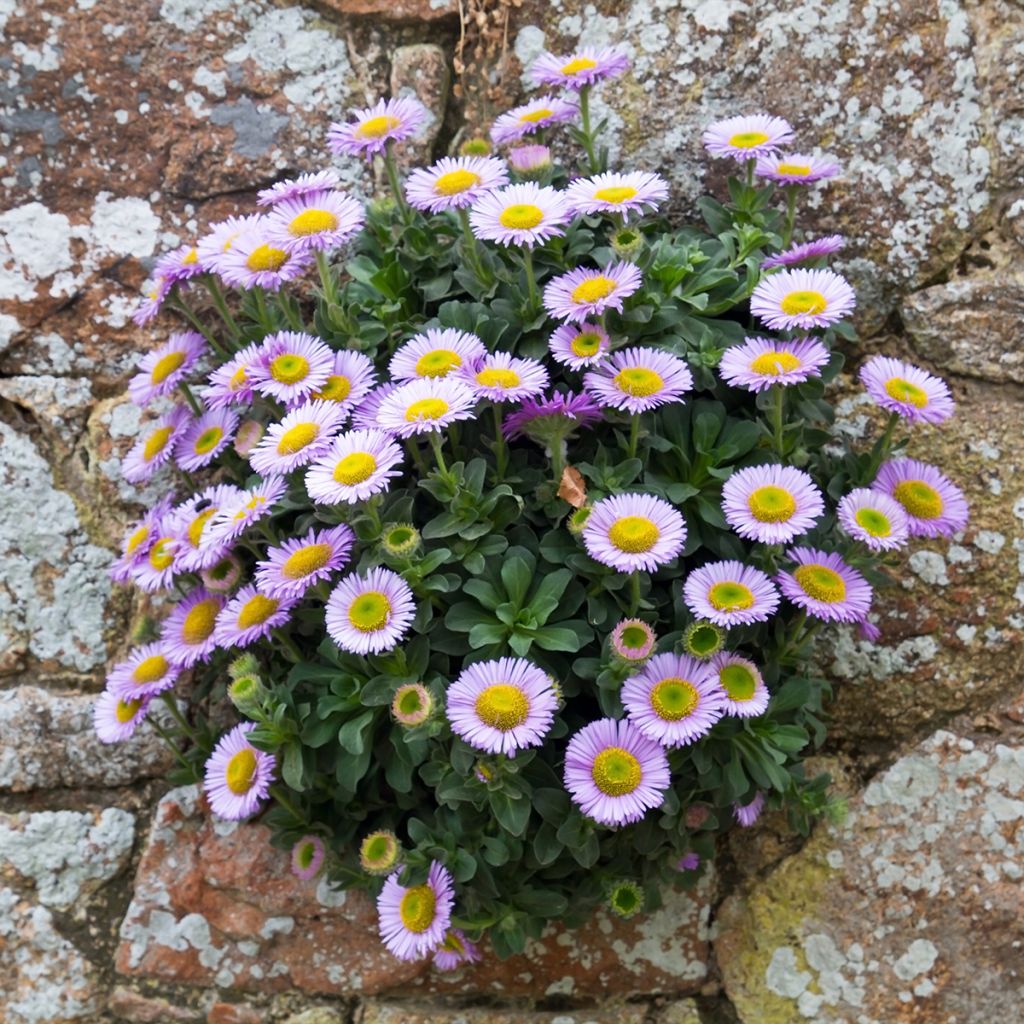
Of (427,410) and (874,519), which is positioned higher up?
(427,410)

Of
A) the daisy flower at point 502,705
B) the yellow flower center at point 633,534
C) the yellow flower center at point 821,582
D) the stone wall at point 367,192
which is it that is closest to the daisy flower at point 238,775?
the stone wall at point 367,192

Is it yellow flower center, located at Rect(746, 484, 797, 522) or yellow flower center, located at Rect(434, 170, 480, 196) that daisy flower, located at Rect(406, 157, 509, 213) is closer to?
yellow flower center, located at Rect(434, 170, 480, 196)

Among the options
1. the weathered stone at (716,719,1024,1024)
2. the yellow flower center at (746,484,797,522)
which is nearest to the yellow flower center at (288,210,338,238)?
the yellow flower center at (746,484,797,522)

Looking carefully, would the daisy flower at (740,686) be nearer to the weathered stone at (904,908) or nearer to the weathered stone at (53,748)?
the weathered stone at (904,908)

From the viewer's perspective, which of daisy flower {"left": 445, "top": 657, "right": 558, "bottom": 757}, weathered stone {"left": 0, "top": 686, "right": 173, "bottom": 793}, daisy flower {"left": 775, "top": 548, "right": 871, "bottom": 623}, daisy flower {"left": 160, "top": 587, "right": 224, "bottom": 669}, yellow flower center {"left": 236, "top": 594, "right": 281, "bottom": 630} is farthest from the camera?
weathered stone {"left": 0, "top": 686, "right": 173, "bottom": 793}

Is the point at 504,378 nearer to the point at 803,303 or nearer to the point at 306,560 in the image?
the point at 306,560

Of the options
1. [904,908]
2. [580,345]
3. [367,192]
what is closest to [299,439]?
[580,345]

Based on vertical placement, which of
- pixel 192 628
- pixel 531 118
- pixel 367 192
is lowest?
pixel 192 628
